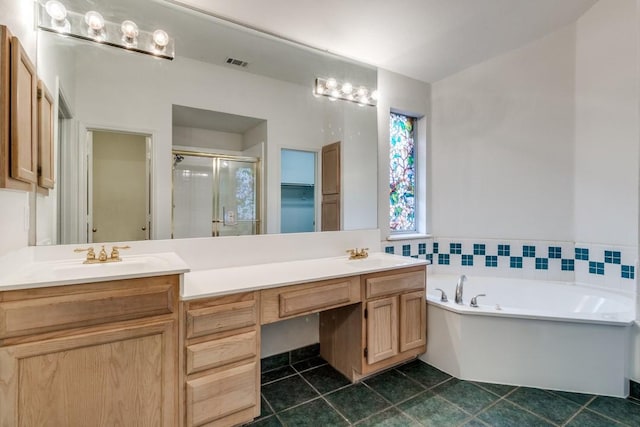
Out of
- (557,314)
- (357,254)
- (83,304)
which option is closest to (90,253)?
(83,304)

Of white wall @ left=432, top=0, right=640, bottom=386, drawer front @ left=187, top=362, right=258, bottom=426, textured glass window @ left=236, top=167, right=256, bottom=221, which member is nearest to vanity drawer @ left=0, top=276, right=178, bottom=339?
drawer front @ left=187, top=362, right=258, bottom=426

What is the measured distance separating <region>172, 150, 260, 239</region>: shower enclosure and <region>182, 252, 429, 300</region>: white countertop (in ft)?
0.91

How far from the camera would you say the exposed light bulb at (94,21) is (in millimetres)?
1753

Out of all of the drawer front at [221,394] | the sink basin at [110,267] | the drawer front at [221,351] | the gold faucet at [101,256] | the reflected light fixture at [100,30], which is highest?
the reflected light fixture at [100,30]

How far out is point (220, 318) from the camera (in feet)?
5.01

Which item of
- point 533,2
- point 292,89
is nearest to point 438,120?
point 533,2

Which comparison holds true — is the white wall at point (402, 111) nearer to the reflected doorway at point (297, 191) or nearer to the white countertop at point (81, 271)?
the reflected doorway at point (297, 191)

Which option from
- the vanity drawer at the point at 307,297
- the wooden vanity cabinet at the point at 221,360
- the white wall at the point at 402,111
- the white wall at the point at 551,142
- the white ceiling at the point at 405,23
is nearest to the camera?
the wooden vanity cabinet at the point at 221,360

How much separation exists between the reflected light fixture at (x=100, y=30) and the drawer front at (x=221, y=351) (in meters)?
1.71

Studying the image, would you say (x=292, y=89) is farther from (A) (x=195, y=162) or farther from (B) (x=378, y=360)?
(B) (x=378, y=360)

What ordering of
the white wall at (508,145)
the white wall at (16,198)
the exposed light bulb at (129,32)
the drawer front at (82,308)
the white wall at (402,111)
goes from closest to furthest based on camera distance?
1. the drawer front at (82,308)
2. the white wall at (16,198)
3. the exposed light bulb at (129,32)
4. the white wall at (508,145)
5. the white wall at (402,111)

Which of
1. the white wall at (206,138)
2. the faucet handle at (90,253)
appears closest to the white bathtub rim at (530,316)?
the white wall at (206,138)

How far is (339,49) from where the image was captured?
2.63m

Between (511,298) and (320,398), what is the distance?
191cm
